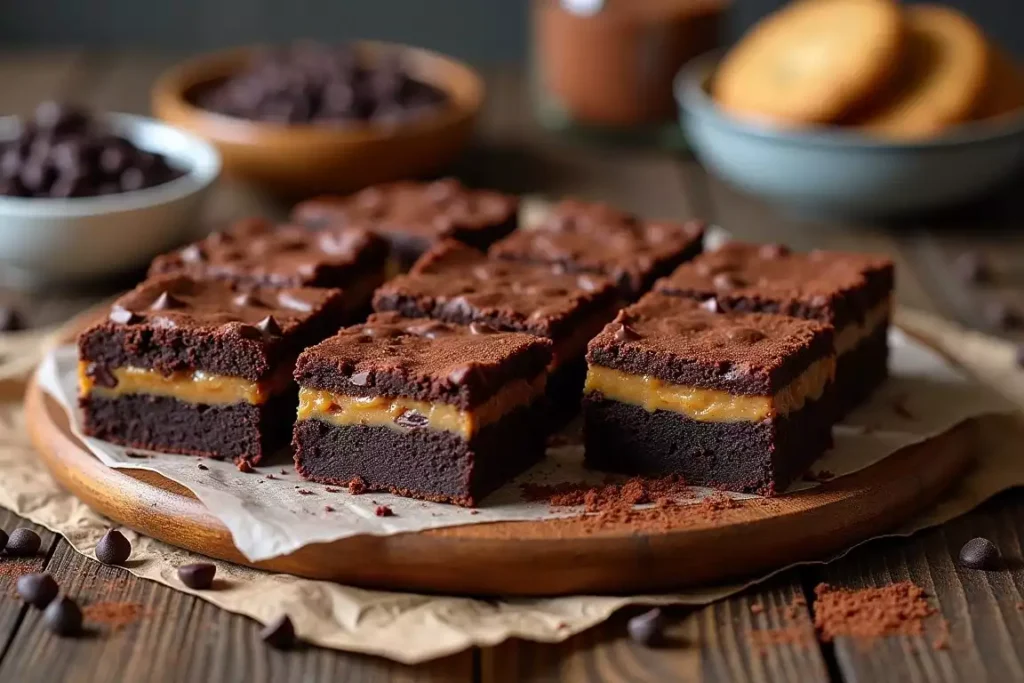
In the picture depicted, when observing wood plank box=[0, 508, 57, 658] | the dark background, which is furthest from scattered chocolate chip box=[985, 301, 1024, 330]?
the dark background

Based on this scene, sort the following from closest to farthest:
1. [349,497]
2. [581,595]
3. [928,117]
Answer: [581,595], [349,497], [928,117]

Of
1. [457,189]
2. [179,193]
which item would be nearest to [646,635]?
[457,189]

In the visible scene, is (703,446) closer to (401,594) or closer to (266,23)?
(401,594)

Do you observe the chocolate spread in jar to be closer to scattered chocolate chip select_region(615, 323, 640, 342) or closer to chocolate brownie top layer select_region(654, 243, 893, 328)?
chocolate brownie top layer select_region(654, 243, 893, 328)

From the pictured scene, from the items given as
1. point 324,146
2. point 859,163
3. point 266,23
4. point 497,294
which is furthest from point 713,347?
point 266,23

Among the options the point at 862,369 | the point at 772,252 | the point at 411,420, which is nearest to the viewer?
the point at 411,420

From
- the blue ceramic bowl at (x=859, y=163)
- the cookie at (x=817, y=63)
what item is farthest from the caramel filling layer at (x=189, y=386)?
the cookie at (x=817, y=63)

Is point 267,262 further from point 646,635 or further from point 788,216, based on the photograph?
point 788,216
